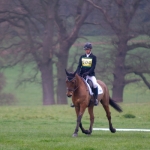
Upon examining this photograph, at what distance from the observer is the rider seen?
1474 cm

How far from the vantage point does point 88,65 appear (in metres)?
14.8

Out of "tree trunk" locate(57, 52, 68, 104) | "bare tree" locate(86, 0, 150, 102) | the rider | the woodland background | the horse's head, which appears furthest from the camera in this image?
"tree trunk" locate(57, 52, 68, 104)

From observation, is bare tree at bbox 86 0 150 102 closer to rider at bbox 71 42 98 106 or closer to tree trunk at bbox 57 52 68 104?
tree trunk at bbox 57 52 68 104

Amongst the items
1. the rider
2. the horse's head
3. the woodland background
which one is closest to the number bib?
the rider

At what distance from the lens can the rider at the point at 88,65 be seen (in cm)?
1474

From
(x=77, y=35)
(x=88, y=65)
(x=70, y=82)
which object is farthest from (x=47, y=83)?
(x=70, y=82)

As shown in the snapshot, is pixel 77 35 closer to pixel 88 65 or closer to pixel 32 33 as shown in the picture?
pixel 32 33

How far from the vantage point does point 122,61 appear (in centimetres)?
3894

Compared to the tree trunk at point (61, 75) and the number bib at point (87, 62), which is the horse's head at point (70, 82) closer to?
the number bib at point (87, 62)

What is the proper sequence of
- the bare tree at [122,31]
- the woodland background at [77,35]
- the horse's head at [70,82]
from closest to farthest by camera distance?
the horse's head at [70,82], the bare tree at [122,31], the woodland background at [77,35]

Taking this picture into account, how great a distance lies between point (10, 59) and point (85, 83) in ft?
94.4

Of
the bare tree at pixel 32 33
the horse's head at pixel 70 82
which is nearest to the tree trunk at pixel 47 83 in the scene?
the bare tree at pixel 32 33

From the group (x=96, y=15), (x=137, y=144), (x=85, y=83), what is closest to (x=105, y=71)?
(x=96, y=15)

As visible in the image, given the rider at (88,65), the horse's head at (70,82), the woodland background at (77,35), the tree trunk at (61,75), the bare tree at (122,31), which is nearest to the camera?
the horse's head at (70,82)
